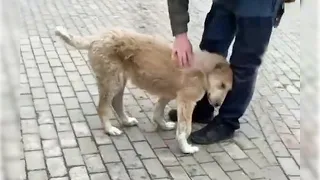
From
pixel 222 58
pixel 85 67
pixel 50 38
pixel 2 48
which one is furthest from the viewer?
pixel 50 38

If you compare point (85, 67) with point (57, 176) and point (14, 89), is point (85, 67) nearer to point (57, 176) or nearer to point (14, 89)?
point (57, 176)

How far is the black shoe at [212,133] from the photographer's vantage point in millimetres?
3818

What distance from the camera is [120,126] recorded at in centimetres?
410

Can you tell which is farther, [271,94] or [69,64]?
[69,64]

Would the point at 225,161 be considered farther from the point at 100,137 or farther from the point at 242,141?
the point at 100,137

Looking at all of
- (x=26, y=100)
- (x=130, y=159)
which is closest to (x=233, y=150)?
(x=130, y=159)

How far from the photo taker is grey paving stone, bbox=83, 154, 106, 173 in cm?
336

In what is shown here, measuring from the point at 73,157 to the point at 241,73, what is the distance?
1.31 meters

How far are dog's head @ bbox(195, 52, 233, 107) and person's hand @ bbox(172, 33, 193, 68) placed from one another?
0.26ft

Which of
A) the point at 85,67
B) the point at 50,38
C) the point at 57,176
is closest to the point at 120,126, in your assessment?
the point at 57,176

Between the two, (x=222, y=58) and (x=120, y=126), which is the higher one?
(x=222, y=58)

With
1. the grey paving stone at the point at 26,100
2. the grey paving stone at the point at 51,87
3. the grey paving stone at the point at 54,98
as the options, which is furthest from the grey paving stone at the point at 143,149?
the grey paving stone at the point at 51,87

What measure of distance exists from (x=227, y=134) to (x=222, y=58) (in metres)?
0.64

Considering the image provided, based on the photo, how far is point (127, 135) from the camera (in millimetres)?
3930
